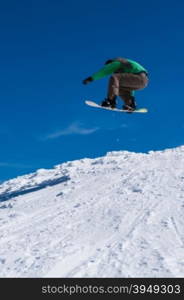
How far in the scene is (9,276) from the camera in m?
10.3

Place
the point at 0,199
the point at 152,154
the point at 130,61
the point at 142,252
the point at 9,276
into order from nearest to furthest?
the point at 9,276 < the point at 142,252 < the point at 130,61 < the point at 0,199 < the point at 152,154

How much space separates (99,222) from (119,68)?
538 centimetres

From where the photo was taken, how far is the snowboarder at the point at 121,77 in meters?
12.2

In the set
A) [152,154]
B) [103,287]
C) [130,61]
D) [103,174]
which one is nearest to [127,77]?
[130,61]

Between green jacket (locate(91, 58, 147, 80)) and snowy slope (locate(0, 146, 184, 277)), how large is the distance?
4.29 meters

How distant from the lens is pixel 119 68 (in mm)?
12414

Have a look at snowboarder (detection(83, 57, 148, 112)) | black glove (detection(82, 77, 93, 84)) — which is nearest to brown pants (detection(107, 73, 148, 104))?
snowboarder (detection(83, 57, 148, 112))

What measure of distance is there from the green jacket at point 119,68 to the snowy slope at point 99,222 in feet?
14.1

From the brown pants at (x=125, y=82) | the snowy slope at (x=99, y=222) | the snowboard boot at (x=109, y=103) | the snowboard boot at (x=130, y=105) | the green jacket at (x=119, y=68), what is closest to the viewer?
the snowy slope at (x=99, y=222)

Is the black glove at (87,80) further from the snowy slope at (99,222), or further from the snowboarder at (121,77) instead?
the snowy slope at (99,222)

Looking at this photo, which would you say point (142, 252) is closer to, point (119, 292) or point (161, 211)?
point (119, 292)

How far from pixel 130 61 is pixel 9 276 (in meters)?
5.97

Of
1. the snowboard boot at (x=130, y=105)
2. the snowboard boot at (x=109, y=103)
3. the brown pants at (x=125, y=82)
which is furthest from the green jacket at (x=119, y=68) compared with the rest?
the snowboard boot at (x=130, y=105)

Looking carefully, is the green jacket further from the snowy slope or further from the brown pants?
the snowy slope
